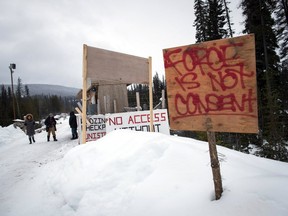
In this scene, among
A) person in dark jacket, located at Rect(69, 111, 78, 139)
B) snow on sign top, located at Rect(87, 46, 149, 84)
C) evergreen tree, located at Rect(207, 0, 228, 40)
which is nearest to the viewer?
snow on sign top, located at Rect(87, 46, 149, 84)

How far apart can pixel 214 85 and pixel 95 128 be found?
18.0 ft

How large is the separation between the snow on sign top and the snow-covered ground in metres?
1.70

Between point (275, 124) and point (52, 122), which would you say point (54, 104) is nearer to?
point (52, 122)

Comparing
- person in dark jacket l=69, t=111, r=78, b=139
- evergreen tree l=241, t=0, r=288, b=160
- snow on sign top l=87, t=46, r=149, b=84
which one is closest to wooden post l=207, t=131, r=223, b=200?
snow on sign top l=87, t=46, r=149, b=84

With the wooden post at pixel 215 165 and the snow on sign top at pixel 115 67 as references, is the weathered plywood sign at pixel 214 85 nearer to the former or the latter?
the wooden post at pixel 215 165

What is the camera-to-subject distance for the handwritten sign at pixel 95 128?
700 cm

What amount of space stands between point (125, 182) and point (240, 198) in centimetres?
162

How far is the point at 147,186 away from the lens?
2.93 m

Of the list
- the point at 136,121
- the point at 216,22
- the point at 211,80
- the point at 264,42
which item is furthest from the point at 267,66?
the point at 211,80

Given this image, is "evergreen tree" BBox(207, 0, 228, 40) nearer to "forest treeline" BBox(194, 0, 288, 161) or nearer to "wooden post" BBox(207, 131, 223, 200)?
"forest treeline" BBox(194, 0, 288, 161)

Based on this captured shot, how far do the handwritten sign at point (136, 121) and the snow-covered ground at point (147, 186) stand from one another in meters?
2.30

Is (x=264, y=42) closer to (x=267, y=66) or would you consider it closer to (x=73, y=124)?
(x=267, y=66)

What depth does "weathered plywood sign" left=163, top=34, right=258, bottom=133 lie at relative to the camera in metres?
2.07

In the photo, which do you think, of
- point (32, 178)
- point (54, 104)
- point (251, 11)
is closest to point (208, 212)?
point (32, 178)
